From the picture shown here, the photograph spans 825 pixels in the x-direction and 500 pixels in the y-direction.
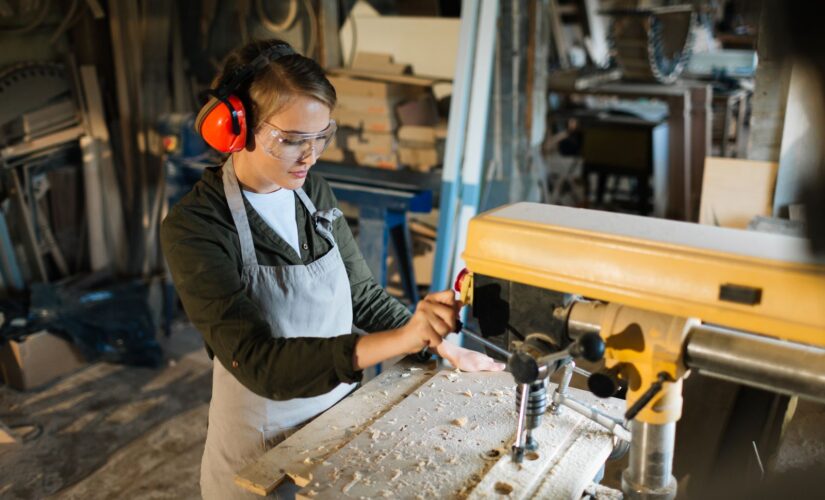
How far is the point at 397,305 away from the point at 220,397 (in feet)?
1.62

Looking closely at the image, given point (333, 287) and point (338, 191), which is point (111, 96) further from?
point (333, 287)

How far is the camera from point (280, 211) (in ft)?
5.55

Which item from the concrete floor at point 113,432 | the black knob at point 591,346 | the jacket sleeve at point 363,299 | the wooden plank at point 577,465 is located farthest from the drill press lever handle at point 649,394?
the concrete floor at point 113,432

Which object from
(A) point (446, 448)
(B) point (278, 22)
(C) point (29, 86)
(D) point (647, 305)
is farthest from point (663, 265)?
(C) point (29, 86)

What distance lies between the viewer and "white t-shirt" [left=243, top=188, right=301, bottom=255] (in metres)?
1.65

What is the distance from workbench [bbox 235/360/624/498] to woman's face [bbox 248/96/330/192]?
535 millimetres

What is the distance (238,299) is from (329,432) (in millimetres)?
353

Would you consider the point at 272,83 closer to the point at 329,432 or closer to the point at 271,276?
the point at 271,276

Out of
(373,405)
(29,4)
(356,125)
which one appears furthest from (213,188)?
(29,4)

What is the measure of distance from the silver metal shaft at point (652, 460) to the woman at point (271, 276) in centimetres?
38

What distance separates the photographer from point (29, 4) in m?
4.04

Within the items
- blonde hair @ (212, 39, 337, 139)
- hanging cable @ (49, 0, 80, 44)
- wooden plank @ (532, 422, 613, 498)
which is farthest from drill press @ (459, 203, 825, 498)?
hanging cable @ (49, 0, 80, 44)

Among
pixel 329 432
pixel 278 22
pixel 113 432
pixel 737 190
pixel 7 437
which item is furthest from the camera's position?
pixel 278 22

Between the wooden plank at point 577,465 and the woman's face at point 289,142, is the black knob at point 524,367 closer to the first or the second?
the wooden plank at point 577,465
